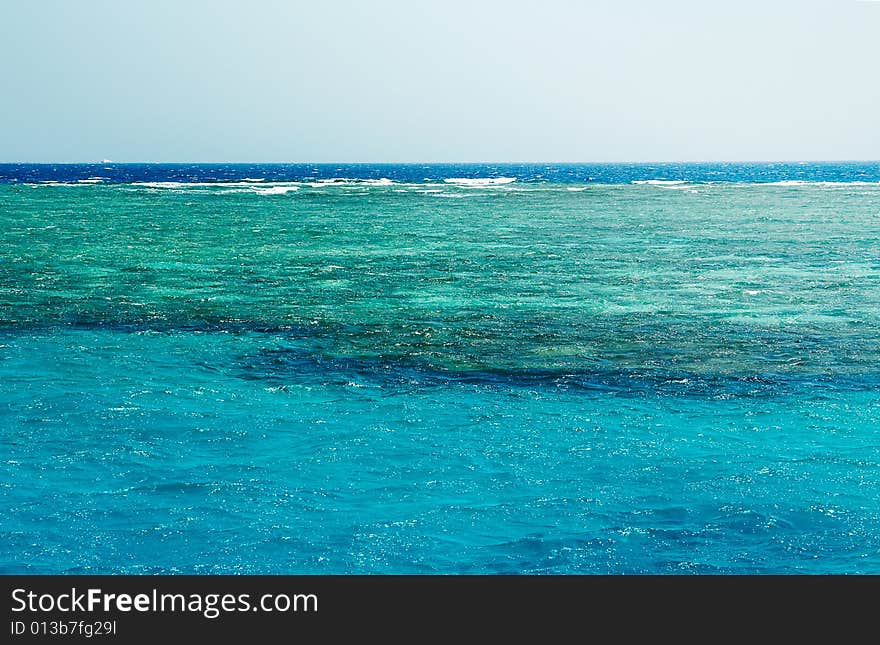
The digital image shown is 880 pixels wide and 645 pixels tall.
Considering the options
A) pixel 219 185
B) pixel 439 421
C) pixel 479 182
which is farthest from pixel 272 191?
pixel 439 421

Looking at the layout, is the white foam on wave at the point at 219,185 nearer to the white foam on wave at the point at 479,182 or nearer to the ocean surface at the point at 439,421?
the white foam on wave at the point at 479,182

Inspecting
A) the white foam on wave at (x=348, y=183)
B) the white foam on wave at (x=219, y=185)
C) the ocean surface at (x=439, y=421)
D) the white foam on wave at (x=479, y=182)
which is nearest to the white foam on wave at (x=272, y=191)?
the white foam on wave at (x=219, y=185)

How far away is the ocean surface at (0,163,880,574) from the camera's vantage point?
8.02 m

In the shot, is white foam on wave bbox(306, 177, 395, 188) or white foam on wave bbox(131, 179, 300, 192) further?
white foam on wave bbox(306, 177, 395, 188)

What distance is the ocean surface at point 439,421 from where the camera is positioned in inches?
316

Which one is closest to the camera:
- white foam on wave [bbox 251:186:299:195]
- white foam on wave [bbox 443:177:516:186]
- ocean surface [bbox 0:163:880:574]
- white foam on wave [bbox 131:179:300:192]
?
ocean surface [bbox 0:163:880:574]

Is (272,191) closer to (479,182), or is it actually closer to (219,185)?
(219,185)

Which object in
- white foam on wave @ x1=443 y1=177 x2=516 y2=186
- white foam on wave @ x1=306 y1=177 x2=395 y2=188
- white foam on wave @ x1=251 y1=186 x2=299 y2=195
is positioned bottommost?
white foam on wave @ x1=251 y1=186 x2=299 y2=195

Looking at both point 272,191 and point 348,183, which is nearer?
point 272,191

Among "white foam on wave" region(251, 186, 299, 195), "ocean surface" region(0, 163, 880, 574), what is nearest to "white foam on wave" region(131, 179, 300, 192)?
"white foam on wave" region(251, 186, 299, 195)

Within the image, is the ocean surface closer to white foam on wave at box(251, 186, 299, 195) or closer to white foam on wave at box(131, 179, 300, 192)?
white foam on wave at box(251, 186, 299, 195)

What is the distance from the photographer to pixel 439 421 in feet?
37.1

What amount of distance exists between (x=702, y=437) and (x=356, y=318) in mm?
8882

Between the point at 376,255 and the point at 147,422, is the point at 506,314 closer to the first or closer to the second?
the point at 147,422
